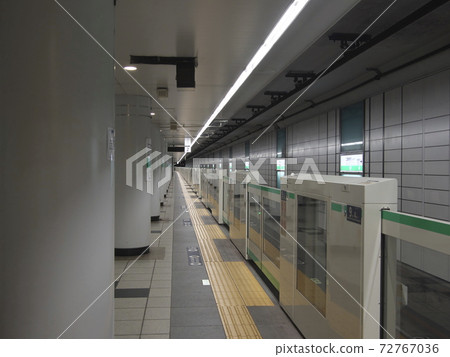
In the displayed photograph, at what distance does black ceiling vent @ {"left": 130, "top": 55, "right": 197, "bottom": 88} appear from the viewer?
3980 mm

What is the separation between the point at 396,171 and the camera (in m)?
6.02

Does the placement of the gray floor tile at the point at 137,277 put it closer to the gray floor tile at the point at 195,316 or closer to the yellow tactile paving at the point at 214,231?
the gray floor tile at the point at 195,316

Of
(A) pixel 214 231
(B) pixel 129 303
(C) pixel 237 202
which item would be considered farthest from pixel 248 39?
(A) pixel 214 231

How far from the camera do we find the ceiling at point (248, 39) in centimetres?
282

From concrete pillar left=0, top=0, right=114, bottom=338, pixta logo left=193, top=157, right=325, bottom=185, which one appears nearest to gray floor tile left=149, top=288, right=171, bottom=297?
pixta logo left=193, top=157, right=325, bottom=185

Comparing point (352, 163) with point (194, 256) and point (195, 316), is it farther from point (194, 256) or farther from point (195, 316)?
point (195, 316)

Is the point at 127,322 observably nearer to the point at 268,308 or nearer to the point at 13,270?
the point at 268,308

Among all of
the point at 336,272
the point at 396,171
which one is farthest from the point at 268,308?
the point at 396,171

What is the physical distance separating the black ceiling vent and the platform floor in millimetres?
2522

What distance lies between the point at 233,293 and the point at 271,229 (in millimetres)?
1122

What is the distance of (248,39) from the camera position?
339 cm

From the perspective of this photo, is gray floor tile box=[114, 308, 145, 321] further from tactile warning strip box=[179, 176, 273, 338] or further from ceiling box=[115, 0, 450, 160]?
ceiling box=[115, 0, 450, 160]

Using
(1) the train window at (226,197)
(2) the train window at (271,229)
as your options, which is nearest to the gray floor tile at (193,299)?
(2) the train window at (271,229)

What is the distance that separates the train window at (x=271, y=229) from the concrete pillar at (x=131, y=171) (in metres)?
2.47
